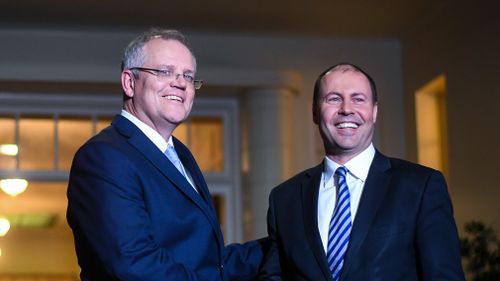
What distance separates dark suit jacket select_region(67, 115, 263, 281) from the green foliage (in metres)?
3.38

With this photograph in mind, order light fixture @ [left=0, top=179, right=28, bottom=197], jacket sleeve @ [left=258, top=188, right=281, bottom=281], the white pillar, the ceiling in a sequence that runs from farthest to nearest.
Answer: light fixture @ [left=0, top=179, right=28, bottom=197]
the white pillar
the ceiling
jacket sleeve @ [left=258, top=188, right=281, bottom=281]

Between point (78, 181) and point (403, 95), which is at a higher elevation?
point (403, 95)

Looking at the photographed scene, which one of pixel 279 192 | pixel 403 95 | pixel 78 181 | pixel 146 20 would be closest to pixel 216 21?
pixel 146 20

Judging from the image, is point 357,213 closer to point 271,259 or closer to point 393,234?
point 393,234

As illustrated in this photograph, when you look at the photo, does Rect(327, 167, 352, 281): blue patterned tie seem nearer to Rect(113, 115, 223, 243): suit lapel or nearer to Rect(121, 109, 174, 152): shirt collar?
Rect(113, 115, 223, 243): suit lapel

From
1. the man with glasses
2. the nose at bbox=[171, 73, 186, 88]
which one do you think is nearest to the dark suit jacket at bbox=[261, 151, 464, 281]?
the man with glasses

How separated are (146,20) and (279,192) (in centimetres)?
439

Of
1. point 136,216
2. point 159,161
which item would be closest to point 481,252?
point 159,161

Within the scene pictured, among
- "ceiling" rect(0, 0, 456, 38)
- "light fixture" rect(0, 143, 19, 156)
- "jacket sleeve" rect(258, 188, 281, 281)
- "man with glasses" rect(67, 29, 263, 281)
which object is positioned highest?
"ceiling" rect(0, 0, 456, 38)

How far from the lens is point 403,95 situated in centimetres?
753

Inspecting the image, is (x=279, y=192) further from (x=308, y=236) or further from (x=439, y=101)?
→ (x=439, y=101)

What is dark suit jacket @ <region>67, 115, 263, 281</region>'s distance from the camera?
219 cm

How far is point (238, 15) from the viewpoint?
689 centimetres

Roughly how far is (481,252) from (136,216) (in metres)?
3.87
